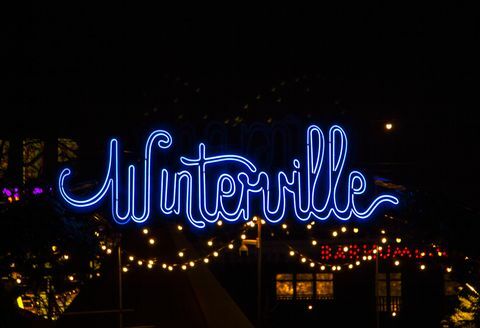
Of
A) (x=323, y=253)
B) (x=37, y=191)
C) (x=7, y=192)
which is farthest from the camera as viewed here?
(x=323, y=253)

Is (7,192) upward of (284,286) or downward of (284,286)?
upward

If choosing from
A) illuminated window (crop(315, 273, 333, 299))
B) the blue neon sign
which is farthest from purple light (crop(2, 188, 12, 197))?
illuminated window (crop(315, 273, 333, 299))

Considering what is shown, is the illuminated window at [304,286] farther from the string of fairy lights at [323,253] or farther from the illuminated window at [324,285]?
the string of fairy lights at [323,253]

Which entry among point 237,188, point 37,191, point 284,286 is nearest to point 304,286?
point 284,286

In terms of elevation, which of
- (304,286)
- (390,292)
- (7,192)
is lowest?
(390,292)

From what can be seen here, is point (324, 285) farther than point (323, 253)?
Yes

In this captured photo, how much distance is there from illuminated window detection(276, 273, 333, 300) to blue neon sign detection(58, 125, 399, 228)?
35.9 feet

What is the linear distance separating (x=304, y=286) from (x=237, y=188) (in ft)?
38.0

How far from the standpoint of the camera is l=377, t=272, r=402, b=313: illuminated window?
19.6 metres

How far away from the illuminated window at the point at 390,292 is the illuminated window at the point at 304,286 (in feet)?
5.23

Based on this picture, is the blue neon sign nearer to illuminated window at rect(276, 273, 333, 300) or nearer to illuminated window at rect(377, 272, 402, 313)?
illuminated window at rect(276, 273, 333, 300)

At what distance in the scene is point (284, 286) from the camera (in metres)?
19.7

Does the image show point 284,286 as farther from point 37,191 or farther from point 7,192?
point 7,192

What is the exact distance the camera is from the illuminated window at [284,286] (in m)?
19.5
